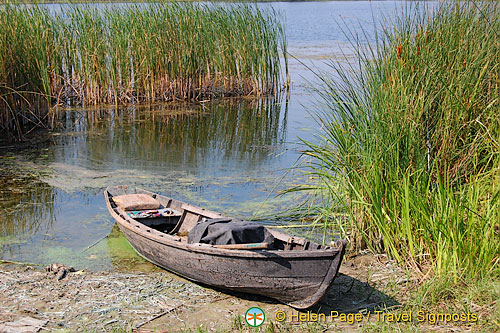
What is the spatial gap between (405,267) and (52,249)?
3.16m

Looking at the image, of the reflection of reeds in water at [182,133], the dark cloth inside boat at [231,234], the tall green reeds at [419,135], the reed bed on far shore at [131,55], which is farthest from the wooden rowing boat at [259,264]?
the reed bed on far shore at [131,55]

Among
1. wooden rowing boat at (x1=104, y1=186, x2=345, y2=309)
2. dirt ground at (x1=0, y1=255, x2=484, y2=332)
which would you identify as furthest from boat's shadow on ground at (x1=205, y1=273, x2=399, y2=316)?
wooden rowing boat at (x1=104, y1=186, x2=345, y2=309)

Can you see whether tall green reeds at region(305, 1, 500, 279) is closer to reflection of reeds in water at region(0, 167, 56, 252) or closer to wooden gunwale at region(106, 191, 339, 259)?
wooden gunwale at region(106, 191, 339, 259)

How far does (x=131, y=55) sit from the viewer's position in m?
11.1

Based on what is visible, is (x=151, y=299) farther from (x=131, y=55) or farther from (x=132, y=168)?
(x=131, y=55)

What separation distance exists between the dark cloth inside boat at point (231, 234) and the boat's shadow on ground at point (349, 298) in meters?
0.41

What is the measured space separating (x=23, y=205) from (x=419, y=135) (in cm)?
430

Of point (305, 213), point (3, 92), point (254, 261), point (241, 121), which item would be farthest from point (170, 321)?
point (241, 121)

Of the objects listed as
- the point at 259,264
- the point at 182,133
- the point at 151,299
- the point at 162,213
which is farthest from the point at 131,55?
the point at 259,264

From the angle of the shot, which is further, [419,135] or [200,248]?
[419,135]

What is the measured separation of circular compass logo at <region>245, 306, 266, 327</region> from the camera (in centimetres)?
394

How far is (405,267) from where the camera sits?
446 centimetres

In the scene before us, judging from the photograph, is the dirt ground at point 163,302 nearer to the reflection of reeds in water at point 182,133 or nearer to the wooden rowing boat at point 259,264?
the wooden rowing boat at point 259,264

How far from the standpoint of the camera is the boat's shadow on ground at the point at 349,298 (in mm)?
4141
